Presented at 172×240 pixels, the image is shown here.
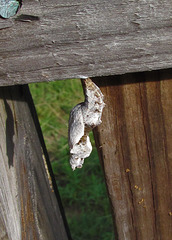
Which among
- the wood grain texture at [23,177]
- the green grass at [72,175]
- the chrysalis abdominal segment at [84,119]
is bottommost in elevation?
the green grass at [72,175]

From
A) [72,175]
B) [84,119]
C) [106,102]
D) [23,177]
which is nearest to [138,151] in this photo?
[106,102]

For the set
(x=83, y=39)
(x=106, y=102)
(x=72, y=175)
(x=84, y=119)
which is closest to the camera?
(x=83, y=39)

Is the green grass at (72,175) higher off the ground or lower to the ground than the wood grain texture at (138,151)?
lower

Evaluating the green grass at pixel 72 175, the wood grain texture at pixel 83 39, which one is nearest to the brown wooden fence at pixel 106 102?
the wood grain texture at pixel 83 39

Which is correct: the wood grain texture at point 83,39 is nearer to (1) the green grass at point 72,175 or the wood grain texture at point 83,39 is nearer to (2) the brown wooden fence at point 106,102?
(2) the brown wooden fence at point 106,102

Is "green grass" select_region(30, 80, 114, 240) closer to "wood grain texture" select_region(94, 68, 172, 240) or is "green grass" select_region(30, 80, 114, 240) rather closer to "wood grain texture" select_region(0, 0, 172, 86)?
"wood grain texture" select_region(94, 68, 172, 240)

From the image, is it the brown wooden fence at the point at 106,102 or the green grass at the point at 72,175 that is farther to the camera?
the green grass at the point at 72,175

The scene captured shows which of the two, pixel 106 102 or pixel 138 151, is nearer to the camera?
pixel 106 102

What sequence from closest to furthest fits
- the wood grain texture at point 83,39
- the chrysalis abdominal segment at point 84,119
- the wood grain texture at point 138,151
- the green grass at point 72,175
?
the wood grain texture at point 83,39, the chrysalis abdominal segment at point 84,119, the wood grain texture at point 138,151, the green grass at point 72,175

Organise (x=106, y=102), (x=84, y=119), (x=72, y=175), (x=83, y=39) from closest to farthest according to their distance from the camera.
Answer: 1. (x=83, y=39)
2. (x=84, y=119)
3. (x=106, y=102)
4. (x=72, y=175)

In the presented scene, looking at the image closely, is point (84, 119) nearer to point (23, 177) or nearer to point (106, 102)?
point (106, 102)
